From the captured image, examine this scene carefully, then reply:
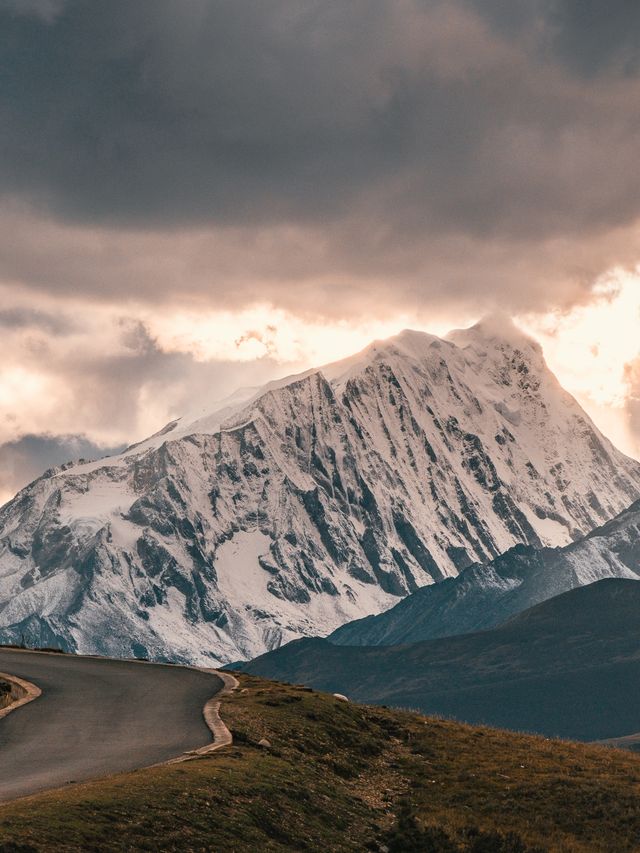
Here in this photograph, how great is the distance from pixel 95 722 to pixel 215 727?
5.19m

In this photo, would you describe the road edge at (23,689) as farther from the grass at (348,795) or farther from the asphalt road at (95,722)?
the grass at (348,795)

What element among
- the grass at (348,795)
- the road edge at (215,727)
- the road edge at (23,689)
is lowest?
the grass at (348,795)

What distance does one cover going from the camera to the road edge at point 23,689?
6321cm

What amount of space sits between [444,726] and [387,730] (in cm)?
439

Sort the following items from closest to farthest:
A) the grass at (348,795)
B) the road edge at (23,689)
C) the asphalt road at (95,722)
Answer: the grass at (348,795) < the asphalt road at (95,722) < the road edge at (23,689)

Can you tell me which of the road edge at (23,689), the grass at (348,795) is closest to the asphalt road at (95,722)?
the road edge at (23,689)

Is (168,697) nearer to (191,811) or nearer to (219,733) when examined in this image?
(219,733)

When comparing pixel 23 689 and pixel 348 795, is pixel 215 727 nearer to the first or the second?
pixel 348 795

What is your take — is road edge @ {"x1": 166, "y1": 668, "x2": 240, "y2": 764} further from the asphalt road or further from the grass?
the grass

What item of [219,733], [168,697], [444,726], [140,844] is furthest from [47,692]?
[140,844]

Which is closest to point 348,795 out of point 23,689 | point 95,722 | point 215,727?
point 215,727

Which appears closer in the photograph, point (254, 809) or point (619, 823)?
point (254, 809)

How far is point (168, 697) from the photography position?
229 ft

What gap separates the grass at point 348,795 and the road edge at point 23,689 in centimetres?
913
